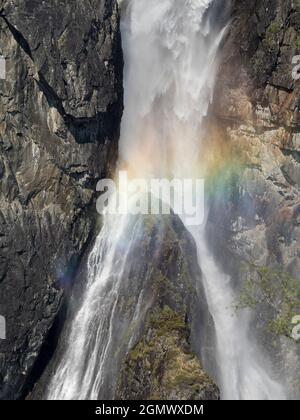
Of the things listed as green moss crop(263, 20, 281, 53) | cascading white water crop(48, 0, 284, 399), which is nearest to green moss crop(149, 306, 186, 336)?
cascading white water crop(48, 0, 284, 399)

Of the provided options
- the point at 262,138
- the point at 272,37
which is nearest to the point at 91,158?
the point at 262,138

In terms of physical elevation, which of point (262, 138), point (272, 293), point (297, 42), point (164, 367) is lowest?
point (164, 367)

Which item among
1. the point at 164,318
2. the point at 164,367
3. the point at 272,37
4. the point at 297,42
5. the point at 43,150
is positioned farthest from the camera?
the point at 272,37

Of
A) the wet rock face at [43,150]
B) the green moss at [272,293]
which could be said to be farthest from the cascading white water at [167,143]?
the wet rock face at [43,150]

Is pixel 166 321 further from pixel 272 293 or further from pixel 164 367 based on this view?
pixel 272 293

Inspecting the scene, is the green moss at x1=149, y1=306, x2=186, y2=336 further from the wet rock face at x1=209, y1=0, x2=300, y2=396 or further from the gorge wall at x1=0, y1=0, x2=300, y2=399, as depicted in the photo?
the wet rock face at x1=209, y1=0, x2=300, y2=396

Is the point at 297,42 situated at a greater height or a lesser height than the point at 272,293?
greater
